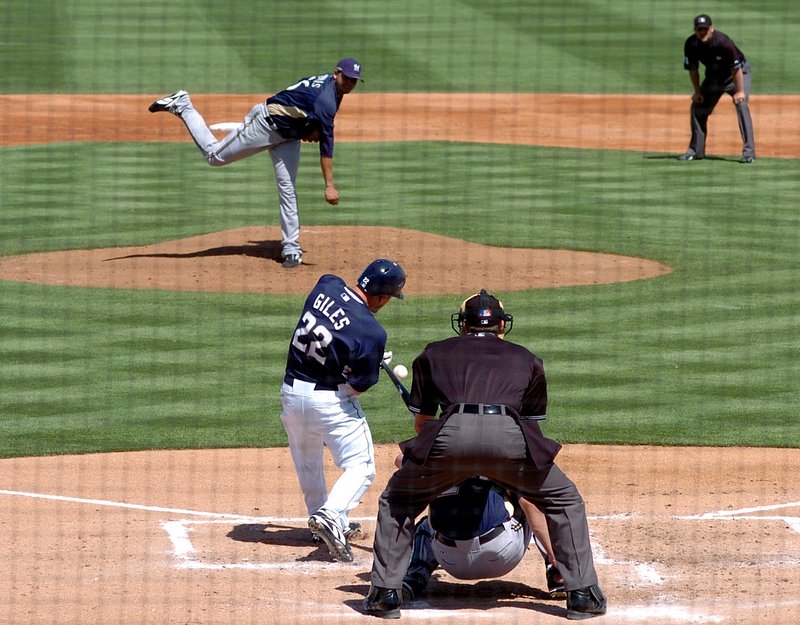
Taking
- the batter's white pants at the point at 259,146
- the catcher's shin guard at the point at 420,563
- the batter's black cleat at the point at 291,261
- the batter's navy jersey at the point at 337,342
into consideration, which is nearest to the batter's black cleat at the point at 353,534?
the catcher's shin guard at the point at 420,563

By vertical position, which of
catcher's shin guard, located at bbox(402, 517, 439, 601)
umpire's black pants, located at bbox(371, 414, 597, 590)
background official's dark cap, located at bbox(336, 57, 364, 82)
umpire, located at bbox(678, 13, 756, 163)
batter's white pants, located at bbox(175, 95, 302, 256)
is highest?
umpire, located at bbox(678, 13, 756, 163)

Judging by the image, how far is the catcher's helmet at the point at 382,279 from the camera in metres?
7.14

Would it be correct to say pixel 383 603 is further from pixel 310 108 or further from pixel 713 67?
pixel 713 67

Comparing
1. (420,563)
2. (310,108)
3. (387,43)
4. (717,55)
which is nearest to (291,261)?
(310,108)

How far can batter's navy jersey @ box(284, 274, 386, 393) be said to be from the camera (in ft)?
23.1

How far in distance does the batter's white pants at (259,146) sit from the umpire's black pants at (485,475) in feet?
25.7

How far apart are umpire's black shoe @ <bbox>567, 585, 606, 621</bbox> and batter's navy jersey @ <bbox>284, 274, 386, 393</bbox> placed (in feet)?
5.01

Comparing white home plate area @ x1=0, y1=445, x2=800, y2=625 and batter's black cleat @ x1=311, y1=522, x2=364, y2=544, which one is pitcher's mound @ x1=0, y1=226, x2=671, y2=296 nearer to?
white home plate area @ x1=0, y1=445, x2=800, y2=625

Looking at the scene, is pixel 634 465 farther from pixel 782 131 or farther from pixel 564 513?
pixel 782 131

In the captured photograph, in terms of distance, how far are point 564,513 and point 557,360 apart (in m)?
5.50

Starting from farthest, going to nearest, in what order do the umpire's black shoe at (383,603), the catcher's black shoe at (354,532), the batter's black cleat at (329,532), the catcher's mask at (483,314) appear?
the catcher's black shoe at (354,532) < the batter's black cleat at (329,532) < the catcher's mask at (483,314) < the umpire's black shoe at (383,603)

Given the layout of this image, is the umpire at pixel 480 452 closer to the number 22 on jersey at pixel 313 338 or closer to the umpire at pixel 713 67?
the number 22 on jersey at pixel 313 338

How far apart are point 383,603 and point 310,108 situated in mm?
A: 7930

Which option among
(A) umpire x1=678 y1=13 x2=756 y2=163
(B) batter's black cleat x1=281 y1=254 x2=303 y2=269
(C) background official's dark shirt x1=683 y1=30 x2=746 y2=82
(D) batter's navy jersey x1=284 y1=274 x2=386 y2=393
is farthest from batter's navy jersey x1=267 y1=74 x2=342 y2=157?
(C) background official's dark shirt x1=683 y1=30 x2=746 y2=82
